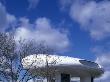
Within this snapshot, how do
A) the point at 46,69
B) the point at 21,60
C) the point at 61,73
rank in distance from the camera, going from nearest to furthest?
the point at 21,60, the point at 46,69, the point at 61,73

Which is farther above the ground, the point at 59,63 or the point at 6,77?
the point at 59,63

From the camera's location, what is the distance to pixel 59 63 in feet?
250

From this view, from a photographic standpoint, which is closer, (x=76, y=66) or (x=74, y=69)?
(x=76, y=66)

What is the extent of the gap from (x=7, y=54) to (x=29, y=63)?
36.4ft

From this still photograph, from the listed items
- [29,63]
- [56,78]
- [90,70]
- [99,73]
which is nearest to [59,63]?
[56,78]

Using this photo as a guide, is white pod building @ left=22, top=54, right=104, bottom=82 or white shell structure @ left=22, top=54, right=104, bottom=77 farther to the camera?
white pod building @ left=22, top=54, right=104, bottom=82

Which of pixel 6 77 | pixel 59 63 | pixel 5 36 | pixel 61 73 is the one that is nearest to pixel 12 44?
pixel 5 36

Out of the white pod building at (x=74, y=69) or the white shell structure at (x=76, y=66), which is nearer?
the white shell structure at (x=76, y=66)

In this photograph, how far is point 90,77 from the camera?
91375mm

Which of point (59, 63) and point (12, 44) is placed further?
point (59, 63)

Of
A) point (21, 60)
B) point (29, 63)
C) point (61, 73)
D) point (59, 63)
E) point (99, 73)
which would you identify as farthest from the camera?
point (99, 73)

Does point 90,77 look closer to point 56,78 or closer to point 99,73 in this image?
point 99,73

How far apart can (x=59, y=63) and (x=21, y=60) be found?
102 ft

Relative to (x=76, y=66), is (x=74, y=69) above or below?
below
